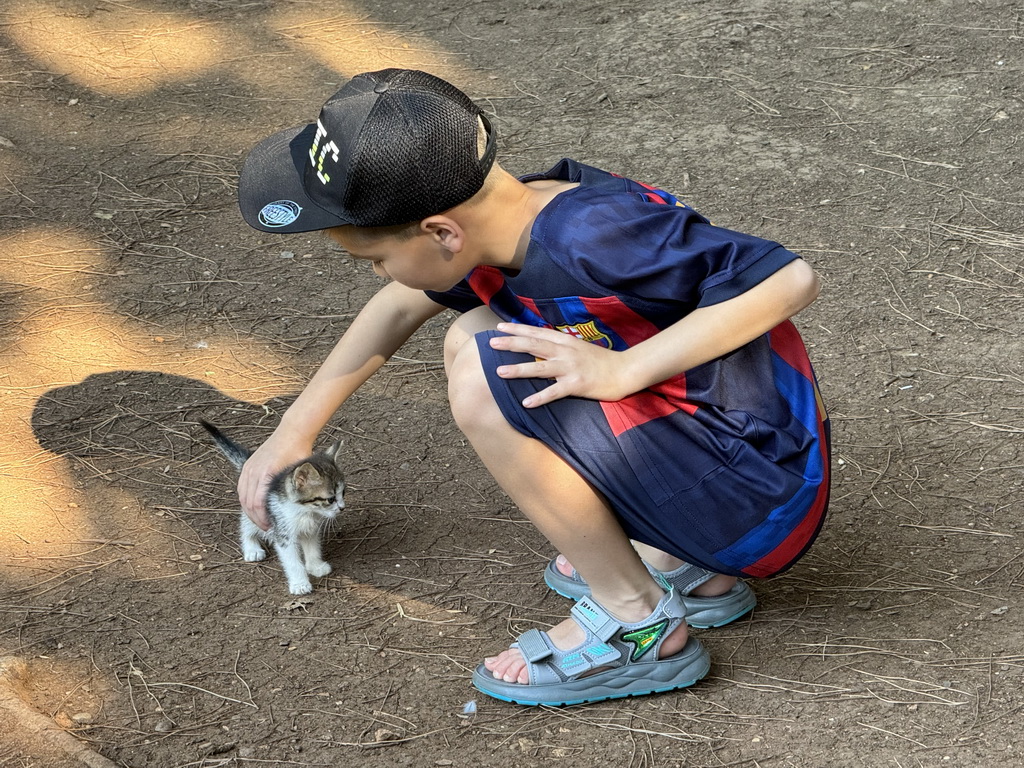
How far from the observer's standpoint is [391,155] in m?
2.19

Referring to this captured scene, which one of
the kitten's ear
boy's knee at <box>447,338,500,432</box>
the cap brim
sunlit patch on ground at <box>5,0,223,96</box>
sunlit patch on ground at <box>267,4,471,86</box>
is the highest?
the cap brim

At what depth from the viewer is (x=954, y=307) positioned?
4250 mm

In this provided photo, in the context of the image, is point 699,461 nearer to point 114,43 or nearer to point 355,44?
point 355,44

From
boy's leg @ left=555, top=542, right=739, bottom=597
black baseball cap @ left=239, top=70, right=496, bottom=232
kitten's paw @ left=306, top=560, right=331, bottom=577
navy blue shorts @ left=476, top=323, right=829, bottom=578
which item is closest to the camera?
black baseball cap @ left=239, top=70, right=496, bottom=232


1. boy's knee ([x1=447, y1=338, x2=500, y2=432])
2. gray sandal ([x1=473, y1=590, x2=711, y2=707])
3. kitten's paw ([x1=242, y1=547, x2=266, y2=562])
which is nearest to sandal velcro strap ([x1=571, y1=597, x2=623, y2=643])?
gray sandal ([x1=473, y1=590, x2=711, y2=707])

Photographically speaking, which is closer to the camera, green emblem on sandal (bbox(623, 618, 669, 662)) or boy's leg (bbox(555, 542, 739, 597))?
green emblem on sandal (bbox(623, 618, 669, 662))

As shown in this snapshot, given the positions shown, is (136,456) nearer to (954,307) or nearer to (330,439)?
(330,439)

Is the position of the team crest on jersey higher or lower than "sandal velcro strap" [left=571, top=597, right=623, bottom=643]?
higher

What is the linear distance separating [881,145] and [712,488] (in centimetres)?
362

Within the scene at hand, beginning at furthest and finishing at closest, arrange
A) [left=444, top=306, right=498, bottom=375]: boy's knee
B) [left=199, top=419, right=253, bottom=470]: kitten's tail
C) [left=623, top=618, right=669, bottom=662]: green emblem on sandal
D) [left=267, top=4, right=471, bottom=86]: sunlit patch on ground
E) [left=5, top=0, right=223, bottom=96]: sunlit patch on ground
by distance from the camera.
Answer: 1. [left=267, top=4, right=471, bottom=86]: sunlit patch on ground
2. [left=5, top=0, right=223, bottom=96]: sunlit patch on ground
3. [left=199, top=419, right=253, bottom=470]: kitten's tail
4. [left=444, top=306, right=498, bottom=375]: boy's knee
5. [left=623, top=618, right=669, bottom=662]: green emblem on sandal

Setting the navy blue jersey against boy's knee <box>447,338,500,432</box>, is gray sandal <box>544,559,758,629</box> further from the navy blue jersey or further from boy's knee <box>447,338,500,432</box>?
boy's knee <box>447,338,500,432</box>

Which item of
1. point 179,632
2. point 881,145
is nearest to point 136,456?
point 179,632

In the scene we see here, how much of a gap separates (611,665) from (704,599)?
40 cm

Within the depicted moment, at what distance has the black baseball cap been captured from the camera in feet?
7.19
